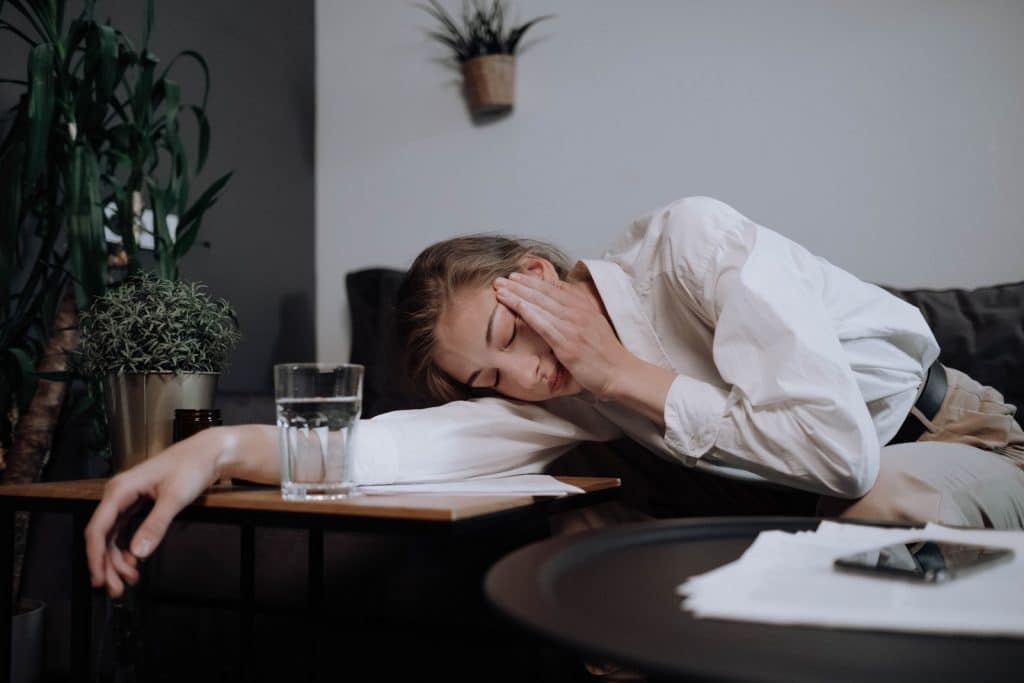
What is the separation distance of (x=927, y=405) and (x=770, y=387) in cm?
52

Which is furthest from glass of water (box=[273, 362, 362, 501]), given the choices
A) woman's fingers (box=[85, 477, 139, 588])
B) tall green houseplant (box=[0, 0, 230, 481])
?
tall green houseplant (box=[0, 0, 230, 481])

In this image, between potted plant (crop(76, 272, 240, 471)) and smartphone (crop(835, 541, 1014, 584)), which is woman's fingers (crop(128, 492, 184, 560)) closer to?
potted plant (crop(76, 272, 240, 471))

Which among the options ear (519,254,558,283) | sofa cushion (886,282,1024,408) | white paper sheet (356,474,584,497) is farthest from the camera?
sofa cushion (886,282,1024,408)

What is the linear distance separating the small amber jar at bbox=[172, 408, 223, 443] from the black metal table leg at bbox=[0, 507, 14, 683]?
0.67 ft

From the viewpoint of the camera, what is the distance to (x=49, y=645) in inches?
67.1

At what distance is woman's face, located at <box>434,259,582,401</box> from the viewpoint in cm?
114

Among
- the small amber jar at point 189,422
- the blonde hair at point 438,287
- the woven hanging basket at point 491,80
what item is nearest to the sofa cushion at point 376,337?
the woven hanging basket at point 491,80

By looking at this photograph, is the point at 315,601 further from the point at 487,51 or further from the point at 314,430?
the point at 487,51

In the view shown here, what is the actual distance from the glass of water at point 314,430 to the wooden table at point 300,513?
0.03 m

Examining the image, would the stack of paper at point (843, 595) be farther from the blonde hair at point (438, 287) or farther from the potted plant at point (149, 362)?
the potted plant at point (149, 362)

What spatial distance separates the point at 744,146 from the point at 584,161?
457 mm

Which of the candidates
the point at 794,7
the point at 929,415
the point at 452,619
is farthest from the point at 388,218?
the point at 929,415

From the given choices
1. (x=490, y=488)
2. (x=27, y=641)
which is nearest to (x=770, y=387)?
(x=490, y=488)

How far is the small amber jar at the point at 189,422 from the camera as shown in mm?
1105
